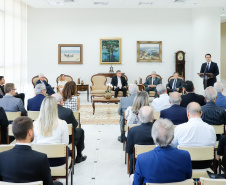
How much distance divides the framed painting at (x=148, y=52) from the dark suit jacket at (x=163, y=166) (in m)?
13.8

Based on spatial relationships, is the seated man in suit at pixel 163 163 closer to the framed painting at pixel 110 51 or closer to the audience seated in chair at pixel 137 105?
the audience seated in chair at pixel 137 105

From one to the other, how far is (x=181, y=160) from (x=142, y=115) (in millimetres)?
1475

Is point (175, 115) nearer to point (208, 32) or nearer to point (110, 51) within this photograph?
point (208, 32)

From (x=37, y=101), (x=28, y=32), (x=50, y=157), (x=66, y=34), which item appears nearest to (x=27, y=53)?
(x=28, y=32)

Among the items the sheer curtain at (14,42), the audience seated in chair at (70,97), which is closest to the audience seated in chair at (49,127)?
the audience seated in chair at (70,97)

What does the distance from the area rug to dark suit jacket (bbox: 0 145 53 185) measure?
22.2 feet

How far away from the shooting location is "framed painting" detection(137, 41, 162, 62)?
16.4 m

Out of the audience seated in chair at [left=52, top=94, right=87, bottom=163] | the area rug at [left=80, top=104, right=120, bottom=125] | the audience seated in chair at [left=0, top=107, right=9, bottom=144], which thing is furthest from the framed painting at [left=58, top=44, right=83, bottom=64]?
the audience seated in chair at [left=0, top=107, right=9, bottom=144]

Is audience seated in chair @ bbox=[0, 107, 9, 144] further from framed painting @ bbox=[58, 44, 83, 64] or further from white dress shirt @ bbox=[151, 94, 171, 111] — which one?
framed painting @ bbox=[58, 44, 83, 64]

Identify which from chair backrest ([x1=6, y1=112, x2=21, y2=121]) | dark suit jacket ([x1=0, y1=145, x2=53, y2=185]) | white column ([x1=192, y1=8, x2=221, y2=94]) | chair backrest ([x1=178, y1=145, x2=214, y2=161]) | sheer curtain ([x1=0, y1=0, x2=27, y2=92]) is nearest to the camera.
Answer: dark suit jacket ([x1=0, y1=145, x2=53, y2=185])

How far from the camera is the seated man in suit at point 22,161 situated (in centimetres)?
268

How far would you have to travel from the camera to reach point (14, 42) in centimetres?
1406

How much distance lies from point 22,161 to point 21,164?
3 centimetres

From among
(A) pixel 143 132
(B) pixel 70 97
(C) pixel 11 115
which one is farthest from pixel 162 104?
(C) pixel 11 115
